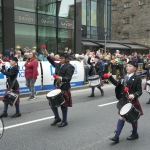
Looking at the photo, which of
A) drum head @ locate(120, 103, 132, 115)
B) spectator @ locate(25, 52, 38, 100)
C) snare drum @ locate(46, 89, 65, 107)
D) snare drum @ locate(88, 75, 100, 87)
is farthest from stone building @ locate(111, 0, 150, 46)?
drum head @ locate(120, 103, 132, 115)

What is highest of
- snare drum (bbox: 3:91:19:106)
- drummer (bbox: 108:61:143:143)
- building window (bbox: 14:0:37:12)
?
building window (bbox: 14:0:37:12)

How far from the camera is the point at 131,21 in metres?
42.7

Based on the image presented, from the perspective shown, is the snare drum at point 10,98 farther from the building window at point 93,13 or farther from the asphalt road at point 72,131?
the building window at point 93,13

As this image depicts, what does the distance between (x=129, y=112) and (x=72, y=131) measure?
1576 mm

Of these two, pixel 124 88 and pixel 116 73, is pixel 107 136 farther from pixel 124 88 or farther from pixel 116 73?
pixel 116 73

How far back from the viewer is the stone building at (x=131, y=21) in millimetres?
40688

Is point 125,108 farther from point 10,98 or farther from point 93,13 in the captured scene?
point 93,13

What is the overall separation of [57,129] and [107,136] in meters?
1.19

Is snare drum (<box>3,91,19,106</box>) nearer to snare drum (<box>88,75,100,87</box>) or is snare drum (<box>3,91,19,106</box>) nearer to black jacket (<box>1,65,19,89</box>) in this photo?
black jacket (<box>1,65,19,89</box>)

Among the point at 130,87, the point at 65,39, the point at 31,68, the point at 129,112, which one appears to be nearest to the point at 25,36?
the point at 65,39

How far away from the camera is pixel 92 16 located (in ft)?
90.9

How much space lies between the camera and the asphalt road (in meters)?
4.57

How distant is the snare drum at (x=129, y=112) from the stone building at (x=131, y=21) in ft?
124

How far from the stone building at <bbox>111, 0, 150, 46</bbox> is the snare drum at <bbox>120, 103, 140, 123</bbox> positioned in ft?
124
